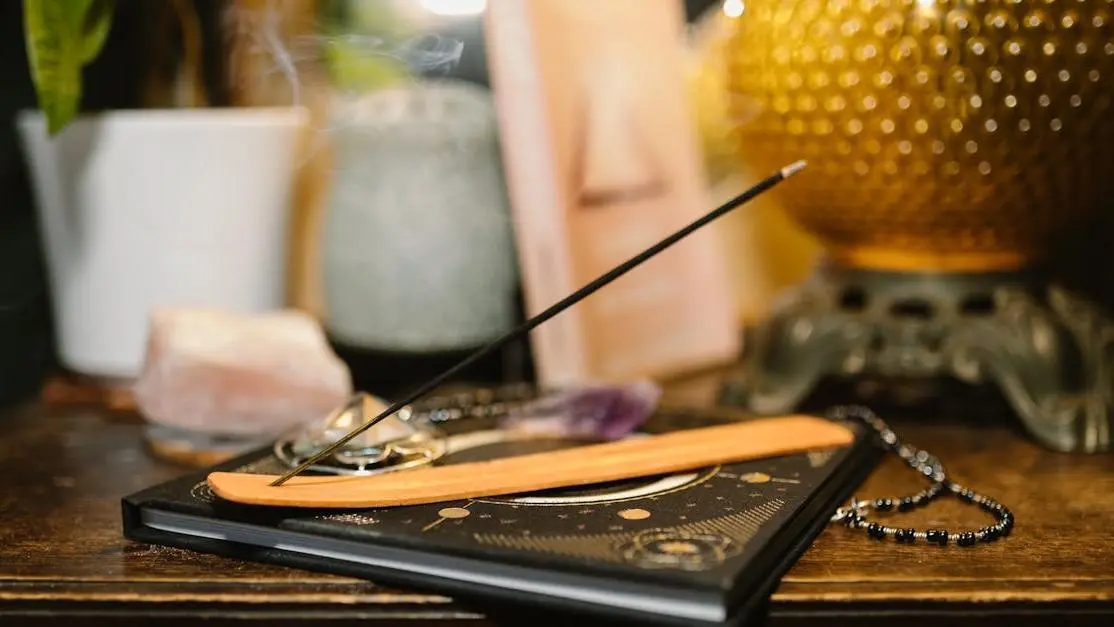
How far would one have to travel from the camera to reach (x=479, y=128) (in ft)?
2.57

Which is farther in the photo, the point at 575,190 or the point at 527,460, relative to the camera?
the point at 575,190

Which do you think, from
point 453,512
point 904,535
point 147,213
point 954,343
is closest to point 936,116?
point 954,343

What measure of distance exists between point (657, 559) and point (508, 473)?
0.40ft

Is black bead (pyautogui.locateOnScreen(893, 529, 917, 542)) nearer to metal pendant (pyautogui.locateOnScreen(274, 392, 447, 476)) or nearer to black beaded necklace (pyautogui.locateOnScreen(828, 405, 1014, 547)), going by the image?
black beaded necklace (pyautogui.locateOnScreen(828, 405, 1014, 547))

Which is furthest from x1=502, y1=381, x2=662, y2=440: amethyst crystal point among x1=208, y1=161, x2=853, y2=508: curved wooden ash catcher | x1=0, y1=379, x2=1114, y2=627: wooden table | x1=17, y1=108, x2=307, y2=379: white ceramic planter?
x1=17, y1=108, x2=307, y2=379: white ceramic planter

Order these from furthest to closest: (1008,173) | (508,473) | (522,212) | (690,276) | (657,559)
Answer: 1. (690,276)
2. (522,212)
3. (1008,173)
4. (508,473)
5. (657,559)

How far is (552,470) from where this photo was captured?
48cm

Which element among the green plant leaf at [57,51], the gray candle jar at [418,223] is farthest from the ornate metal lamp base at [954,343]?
the green plant leaf at [57,51]

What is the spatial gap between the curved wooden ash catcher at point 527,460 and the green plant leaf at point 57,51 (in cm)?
29

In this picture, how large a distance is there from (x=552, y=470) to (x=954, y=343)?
288mm

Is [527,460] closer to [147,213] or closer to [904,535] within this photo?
[904,535]

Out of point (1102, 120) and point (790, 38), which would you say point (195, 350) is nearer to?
point (790, 38)

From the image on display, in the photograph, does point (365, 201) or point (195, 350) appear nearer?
point (195, 350)

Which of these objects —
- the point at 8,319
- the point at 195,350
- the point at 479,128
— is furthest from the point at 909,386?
the point at 8,319
